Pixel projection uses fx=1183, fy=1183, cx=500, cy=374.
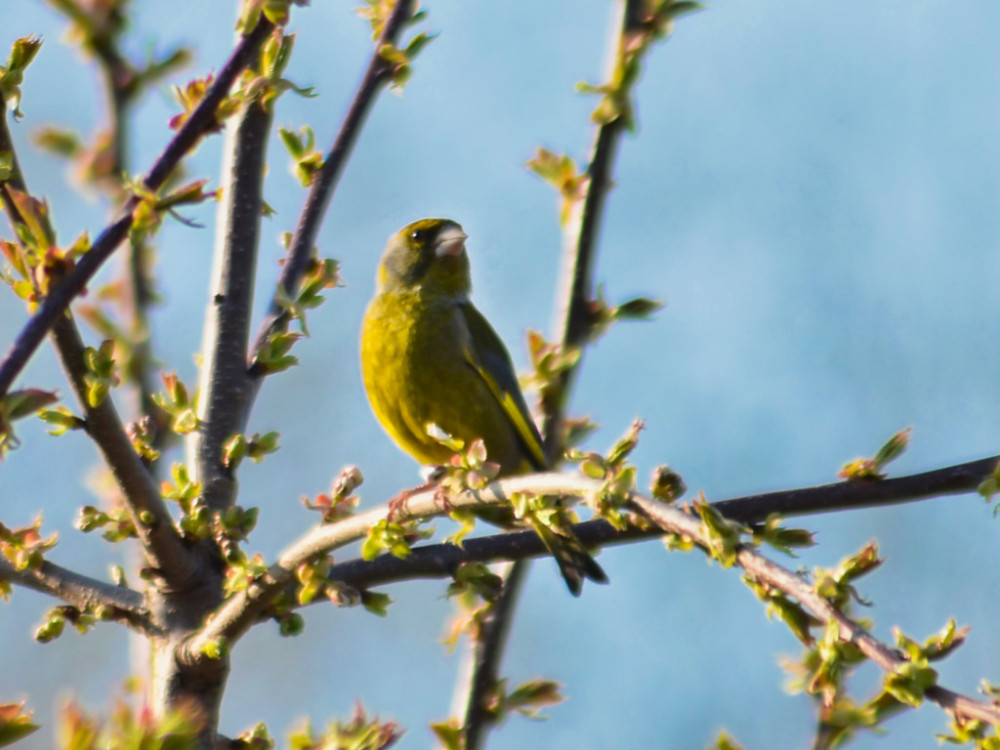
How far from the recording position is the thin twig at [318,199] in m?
2.78

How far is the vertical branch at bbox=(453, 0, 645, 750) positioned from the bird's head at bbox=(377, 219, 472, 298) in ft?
8.21

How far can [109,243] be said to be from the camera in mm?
1606

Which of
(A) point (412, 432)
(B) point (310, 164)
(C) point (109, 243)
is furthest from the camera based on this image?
(A) point (412, 432)

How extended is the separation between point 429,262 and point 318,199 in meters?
2.53

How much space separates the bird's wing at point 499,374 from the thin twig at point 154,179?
9.37ft

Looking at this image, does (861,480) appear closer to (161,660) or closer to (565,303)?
(565,303)

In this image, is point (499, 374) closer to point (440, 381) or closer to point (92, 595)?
point (440, 381)

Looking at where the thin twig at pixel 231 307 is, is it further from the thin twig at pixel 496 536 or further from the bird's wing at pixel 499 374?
the bird's wing at pixel 499 374

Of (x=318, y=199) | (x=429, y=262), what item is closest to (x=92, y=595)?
(x=318, y=199)

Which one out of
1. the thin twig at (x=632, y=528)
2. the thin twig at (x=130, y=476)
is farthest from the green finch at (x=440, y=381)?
the thin twig at (x=130, y=476)

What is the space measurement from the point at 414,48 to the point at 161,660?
4.75ft

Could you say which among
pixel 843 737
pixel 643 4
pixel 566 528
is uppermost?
pixel 643 4

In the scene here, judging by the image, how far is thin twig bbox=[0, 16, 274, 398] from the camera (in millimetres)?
1548

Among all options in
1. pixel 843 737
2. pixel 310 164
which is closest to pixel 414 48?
pixel 310 164
